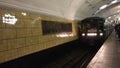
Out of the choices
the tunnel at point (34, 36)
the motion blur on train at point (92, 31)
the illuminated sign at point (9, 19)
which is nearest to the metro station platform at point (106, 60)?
the tunnel at point (34, 36)

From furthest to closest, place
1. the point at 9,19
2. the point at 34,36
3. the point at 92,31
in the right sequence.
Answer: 1. the point at 92,31
2. the point at 34,36
3. the point at 9,19

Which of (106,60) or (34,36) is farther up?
(34,36)

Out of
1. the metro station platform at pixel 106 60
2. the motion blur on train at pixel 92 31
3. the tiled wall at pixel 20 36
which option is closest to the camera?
the tiled wall at pixel 20 36

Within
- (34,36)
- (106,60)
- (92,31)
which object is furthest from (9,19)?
(92,31)

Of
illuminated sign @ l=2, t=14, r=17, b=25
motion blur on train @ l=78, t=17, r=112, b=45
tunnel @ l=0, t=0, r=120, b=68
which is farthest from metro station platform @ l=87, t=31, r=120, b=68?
motion blur on train @ l=78, t=17, r=112, b=45

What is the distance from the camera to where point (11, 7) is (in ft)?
21.4

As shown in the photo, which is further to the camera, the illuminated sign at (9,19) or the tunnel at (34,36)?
the tunnel at (34,36)

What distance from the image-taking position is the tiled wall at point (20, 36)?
6.08m

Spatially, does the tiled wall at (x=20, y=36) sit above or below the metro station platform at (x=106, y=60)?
above

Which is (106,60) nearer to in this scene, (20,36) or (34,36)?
(34,36)

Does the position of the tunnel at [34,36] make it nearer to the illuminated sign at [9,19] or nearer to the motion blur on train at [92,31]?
the illuminated sign at [9,19]

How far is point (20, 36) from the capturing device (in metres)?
7.08

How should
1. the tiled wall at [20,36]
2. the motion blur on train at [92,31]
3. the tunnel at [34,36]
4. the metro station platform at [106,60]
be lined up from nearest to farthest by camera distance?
the tiled wall at [20,36]
the tunnel at [34,36]
the metro station platform at [106,60]
the motion blur on train at [92,31]

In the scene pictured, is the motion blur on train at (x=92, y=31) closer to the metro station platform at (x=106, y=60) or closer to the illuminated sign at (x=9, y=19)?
the metro station platform at (x=106, y=60)
